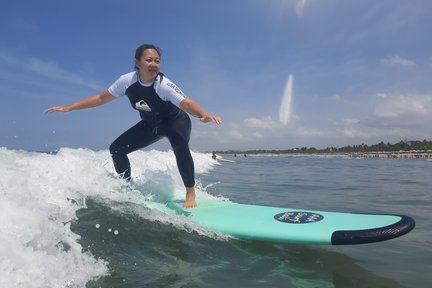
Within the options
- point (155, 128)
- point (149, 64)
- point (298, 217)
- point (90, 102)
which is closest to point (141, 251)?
point (298, 217)

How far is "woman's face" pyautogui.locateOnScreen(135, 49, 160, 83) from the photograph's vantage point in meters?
4.46

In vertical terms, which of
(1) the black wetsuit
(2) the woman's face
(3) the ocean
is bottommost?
(3) the ocean

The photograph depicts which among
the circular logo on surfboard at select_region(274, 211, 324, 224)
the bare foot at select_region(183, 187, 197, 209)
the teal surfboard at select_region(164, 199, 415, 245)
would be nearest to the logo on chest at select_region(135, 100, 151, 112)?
the bare foot at select_region(183, 187, 197, 209)

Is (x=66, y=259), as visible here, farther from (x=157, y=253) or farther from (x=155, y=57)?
(x=155, y=57)

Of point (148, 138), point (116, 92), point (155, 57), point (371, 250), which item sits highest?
point (155, 57)

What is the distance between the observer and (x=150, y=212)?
4422mm

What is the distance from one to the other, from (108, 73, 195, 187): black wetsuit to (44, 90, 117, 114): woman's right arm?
96 mm

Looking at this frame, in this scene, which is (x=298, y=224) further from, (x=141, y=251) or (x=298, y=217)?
(x=141, y=251)

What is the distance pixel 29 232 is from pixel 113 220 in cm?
168

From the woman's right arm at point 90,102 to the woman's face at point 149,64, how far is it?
643mm

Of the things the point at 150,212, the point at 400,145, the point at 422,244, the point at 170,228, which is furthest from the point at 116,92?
the point at 400,145

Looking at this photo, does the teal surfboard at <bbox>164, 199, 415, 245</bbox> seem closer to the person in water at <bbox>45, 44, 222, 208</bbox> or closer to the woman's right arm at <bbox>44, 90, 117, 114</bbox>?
the person in water at <bbox>45, 44, 222, 208</bbox>

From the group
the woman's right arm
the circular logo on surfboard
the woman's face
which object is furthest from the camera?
the woman's right arm

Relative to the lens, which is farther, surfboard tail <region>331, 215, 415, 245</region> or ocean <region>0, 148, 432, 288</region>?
surfboard tail <region>331, 215, 415, 245</region>
